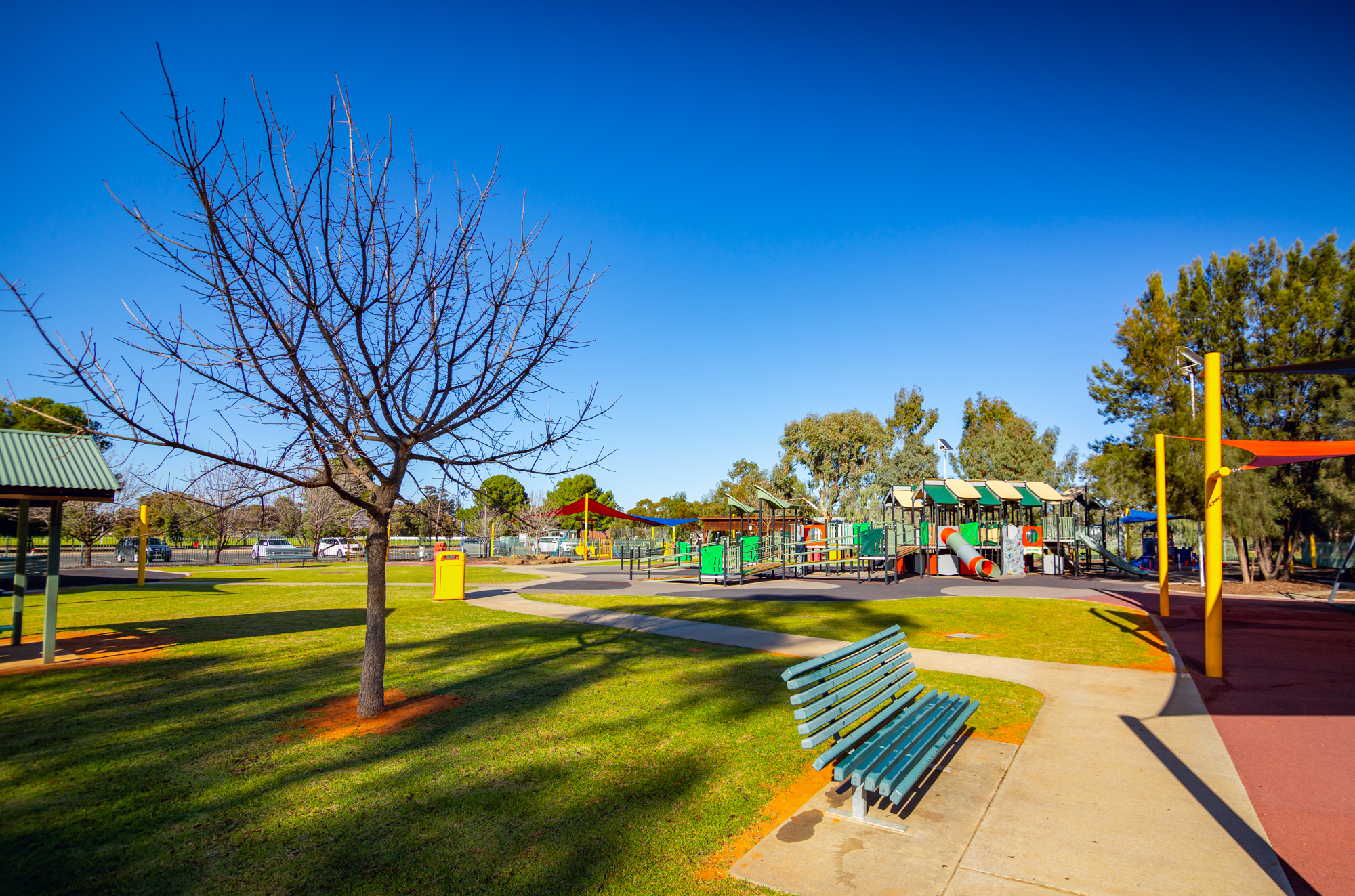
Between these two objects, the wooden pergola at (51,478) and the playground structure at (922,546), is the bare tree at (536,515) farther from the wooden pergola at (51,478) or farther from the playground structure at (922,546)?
the wooden pergola at (51,478)

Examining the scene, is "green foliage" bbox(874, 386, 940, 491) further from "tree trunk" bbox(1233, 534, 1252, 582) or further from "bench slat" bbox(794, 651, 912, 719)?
"bench slat" bbox(794, 651, 912, 719)

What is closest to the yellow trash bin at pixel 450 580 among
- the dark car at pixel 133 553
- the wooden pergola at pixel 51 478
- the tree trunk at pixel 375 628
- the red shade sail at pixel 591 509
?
the red shade sail at pixel 591 509

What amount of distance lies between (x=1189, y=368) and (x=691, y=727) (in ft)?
78.8

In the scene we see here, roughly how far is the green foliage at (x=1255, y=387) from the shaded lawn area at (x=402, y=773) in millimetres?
19412

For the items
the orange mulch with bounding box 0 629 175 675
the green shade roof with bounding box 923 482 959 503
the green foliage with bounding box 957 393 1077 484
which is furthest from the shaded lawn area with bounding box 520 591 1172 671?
the green foliage with bounding box 957 393 1077 484

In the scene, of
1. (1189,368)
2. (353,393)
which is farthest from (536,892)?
(1189,368)

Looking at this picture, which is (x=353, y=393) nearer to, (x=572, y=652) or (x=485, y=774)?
(x=485, y=774)

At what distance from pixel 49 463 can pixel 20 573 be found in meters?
2.92

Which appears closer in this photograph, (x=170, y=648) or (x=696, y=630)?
(x=170, y=648)

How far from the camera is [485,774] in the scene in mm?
5172

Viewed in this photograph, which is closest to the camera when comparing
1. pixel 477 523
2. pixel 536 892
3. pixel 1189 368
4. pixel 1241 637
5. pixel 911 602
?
pixel 536 892

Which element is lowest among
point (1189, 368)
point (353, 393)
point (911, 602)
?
point (911, 602)

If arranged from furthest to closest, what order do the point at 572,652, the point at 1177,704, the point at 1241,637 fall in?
A: the point at 1241,637, the point at 572,652, the point at 1177,704

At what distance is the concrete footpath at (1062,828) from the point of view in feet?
11.9
